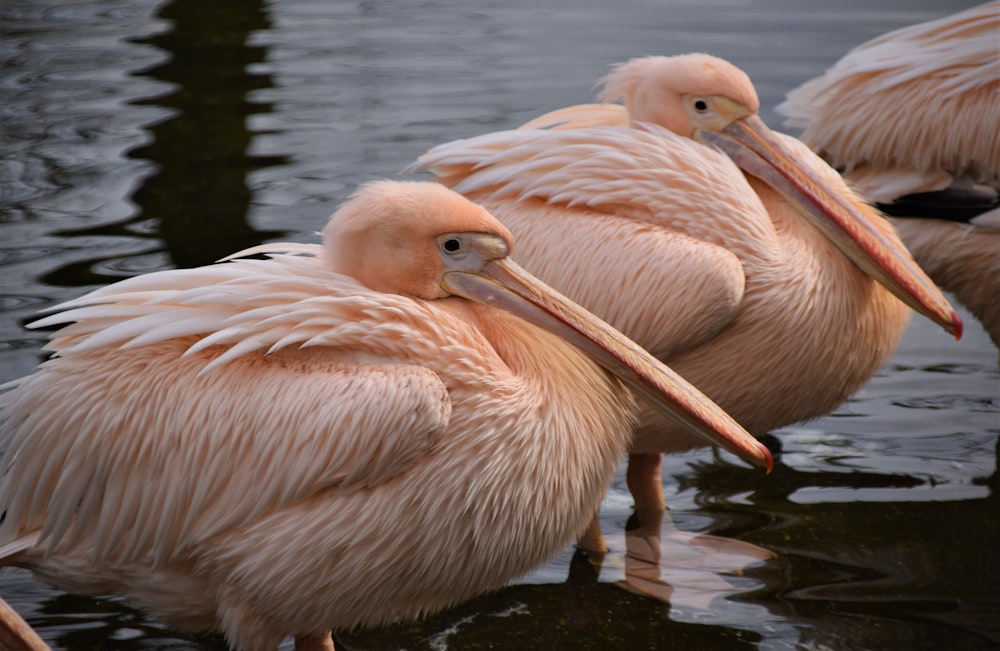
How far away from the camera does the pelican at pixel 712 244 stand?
3412mm

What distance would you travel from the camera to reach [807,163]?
3.70m

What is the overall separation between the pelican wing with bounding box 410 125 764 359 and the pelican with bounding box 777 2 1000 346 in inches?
37.1

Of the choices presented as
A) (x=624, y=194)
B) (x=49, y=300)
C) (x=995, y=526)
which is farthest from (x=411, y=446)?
(x=49, y=300)

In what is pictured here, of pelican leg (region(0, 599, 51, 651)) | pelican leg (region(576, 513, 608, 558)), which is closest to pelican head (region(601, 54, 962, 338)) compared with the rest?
pelican leg (region(576, 513, 608, 558))

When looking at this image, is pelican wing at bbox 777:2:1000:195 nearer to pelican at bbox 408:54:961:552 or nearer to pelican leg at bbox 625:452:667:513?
pelican at bbox 408:54:961:552

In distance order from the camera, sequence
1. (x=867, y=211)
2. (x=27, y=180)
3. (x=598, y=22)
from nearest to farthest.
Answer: (x=867, y=211), (x=27, y=180), (x=598, y=22)

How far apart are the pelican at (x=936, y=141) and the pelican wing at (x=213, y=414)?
218 centimetres

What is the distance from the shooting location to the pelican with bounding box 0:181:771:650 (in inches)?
105

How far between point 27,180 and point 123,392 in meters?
3.74

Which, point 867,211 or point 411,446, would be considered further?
point 867,211

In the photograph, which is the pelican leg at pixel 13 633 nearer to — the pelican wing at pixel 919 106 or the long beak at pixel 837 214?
the long beak at pixel 837 214

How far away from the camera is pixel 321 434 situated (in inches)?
103

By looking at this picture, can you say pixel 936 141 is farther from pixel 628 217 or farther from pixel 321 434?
pixel 321 434

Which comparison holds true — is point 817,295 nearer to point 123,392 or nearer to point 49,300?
point 123,392
